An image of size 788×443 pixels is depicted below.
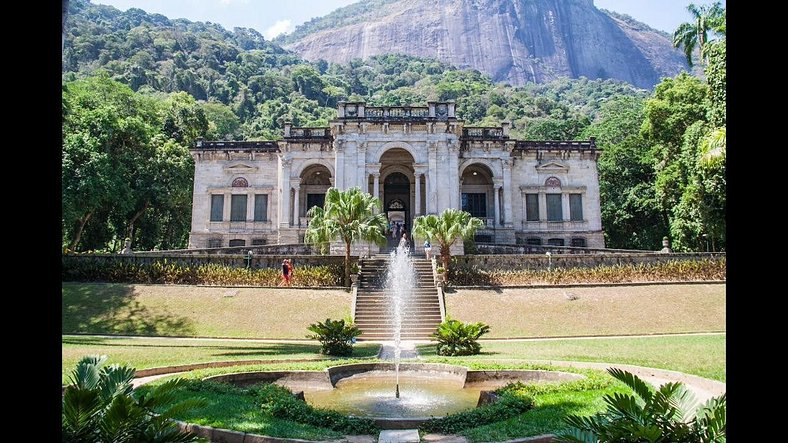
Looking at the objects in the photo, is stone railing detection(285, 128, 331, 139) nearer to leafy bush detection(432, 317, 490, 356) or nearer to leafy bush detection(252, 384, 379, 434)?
leafy bush detection(432, 317, 490, 356)

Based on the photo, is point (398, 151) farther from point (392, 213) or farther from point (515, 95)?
point (515, 95)

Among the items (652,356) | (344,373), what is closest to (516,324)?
(652,356)

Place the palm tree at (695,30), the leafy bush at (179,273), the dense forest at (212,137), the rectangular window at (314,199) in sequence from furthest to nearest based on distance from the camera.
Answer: the rectangular window at (314,199) → the palm tree at (695,30) → the dense forest at (212,137) → the leafy bush at (179,273)

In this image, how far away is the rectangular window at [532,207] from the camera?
4112 centimetres

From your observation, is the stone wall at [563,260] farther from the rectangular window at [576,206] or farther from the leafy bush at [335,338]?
the rectangular window at [576,206]

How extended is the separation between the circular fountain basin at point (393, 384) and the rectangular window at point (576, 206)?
101 ft

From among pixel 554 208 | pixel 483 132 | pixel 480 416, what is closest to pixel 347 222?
pixel 483 132

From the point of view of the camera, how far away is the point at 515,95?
126 metres

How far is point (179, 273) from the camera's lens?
1065 inches

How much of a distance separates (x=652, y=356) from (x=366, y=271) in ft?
55.3

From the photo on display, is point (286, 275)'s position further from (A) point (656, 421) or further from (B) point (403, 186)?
(A) point (656, 421)

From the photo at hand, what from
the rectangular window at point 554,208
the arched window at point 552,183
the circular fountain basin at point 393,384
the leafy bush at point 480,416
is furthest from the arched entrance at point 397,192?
the leafy bush at point 480,416

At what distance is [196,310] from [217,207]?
63.6 ft
